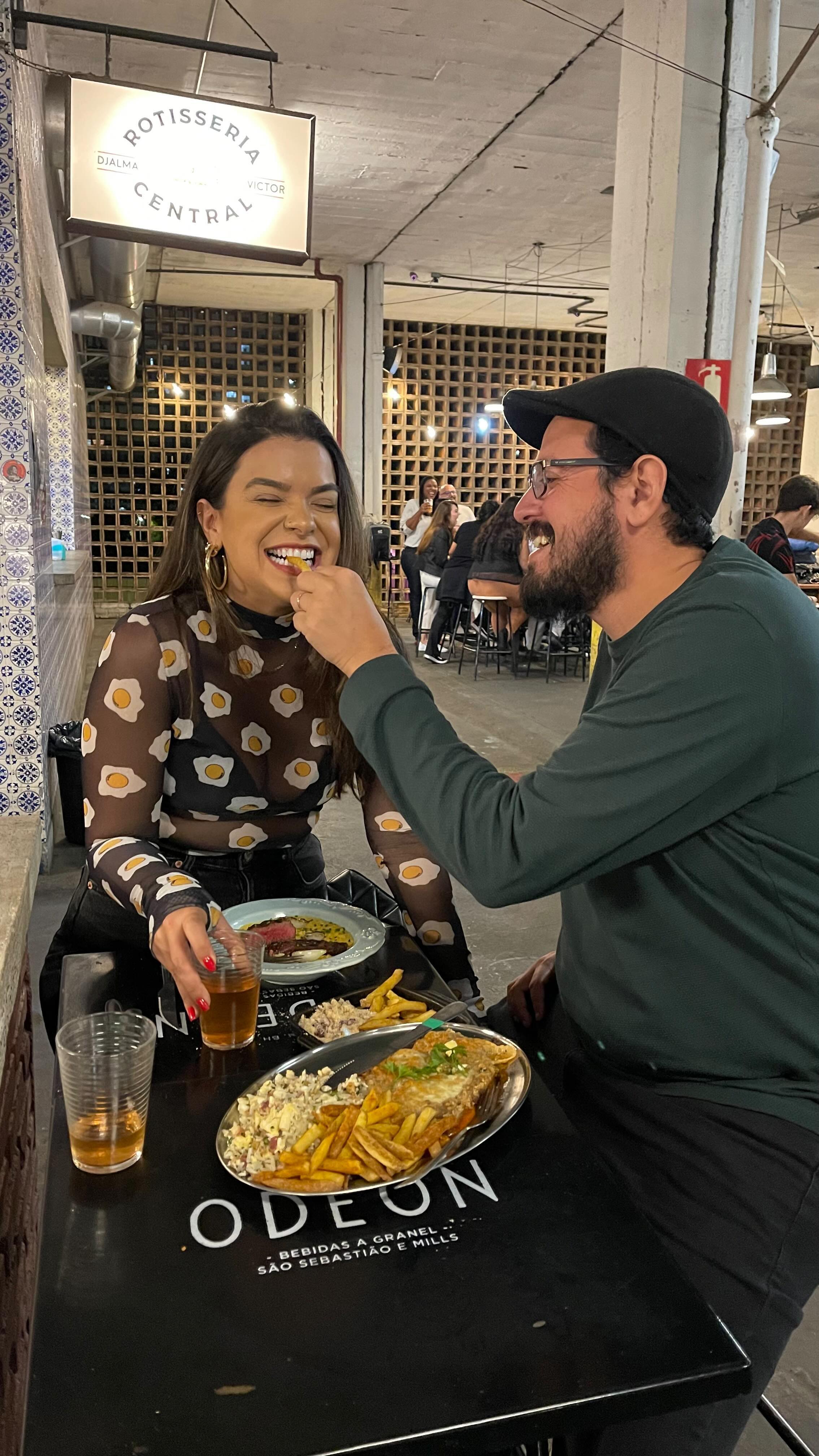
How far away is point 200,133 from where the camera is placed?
4.12 metres

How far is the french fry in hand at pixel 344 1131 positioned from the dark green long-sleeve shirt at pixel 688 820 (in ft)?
0.91

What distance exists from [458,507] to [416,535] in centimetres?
90

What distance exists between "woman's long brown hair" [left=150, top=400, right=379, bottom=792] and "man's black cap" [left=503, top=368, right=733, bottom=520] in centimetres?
59

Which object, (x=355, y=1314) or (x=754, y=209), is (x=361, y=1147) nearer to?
(x=355, y=1314)

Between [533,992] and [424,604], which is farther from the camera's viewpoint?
[424,604]

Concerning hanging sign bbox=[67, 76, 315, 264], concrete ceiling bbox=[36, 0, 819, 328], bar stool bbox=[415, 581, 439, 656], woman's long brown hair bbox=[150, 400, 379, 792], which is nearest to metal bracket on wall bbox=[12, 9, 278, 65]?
hanging sign bbox=[67, 76, 315, 264]

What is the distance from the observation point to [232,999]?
109cm

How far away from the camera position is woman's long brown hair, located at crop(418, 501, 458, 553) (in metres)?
9.38

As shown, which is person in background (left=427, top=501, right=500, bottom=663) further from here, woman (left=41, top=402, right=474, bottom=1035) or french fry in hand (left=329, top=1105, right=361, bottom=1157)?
french fry in hand (left=329, top=1105, right=361, bottom=1157)

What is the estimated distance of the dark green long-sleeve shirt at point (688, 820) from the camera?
1.05 m

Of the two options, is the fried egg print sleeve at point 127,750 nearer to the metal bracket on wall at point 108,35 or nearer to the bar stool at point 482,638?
the metal bracket on wall at point 108,35

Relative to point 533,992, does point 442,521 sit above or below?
above

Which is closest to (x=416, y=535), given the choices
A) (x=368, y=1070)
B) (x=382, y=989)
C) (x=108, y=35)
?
(x=108, y=35)

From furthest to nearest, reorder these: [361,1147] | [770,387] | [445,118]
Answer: [770,387]
[445,118]
[361,1147]
